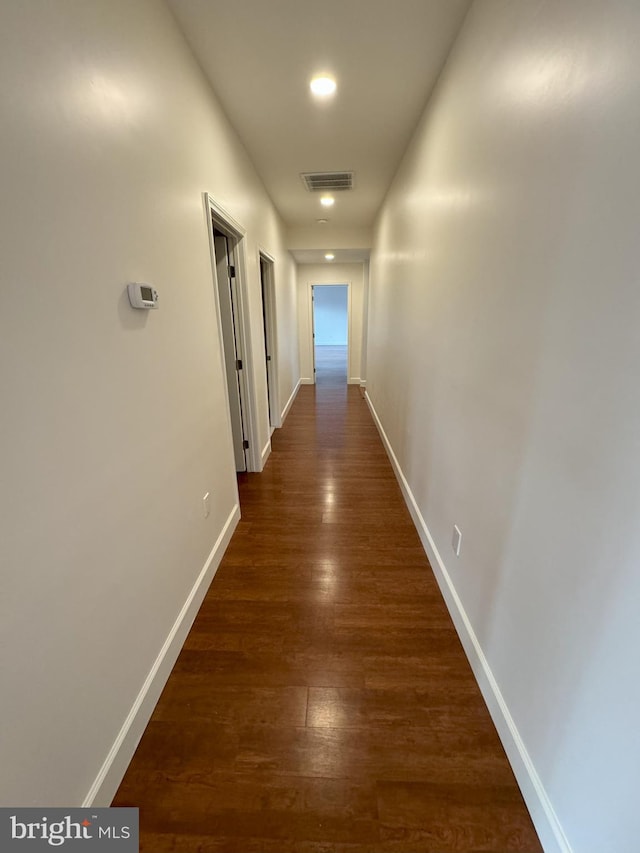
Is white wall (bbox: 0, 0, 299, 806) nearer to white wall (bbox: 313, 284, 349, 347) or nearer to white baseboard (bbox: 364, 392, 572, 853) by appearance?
white baseboard (bbox: 364, 392, 572, 853)

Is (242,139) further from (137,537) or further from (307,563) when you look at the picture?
(307,563)

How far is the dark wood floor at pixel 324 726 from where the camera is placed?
100 cm

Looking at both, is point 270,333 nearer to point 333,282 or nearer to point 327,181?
point 327,181

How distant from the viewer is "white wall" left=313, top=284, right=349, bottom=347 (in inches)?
534

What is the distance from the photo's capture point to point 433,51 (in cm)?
169

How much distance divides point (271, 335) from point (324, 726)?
367cm

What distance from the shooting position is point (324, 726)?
48.8 inches

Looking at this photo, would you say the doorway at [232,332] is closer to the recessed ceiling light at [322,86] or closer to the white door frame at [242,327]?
the white door frame at [242,327]

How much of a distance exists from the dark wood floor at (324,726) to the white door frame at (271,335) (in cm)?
243

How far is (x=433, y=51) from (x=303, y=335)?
5.30 m

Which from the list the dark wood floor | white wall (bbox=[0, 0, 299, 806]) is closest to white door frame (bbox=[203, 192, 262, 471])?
white wall (bbox=[0, 0, 299, 806])

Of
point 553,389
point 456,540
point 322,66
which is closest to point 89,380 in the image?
point 553,389

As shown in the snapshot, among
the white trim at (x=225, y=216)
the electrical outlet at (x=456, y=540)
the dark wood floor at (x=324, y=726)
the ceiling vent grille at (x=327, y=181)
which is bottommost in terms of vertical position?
the dark wood floor at (x=324, y=726)

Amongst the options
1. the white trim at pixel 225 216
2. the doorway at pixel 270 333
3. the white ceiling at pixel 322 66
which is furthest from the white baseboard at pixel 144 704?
the white ceiling at pixel 322 66
